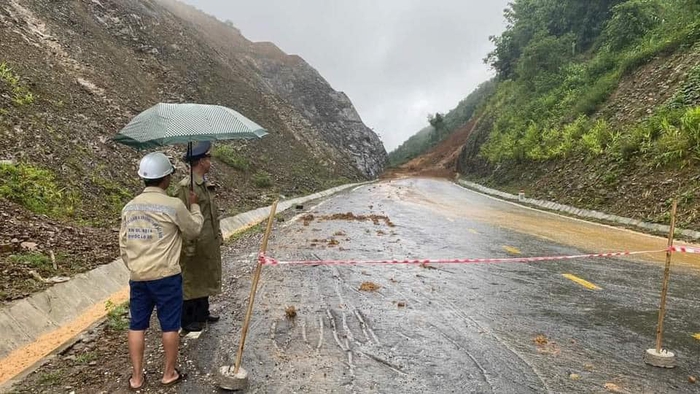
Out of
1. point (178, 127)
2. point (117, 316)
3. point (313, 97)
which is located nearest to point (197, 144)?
point (178, 127)

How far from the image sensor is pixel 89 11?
28922 mm

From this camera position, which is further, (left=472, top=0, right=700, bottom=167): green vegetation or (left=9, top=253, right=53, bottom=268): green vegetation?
(left=472, top=0, right=700, bottom=167): green vegetation

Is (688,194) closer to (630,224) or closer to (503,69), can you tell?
(630,224)

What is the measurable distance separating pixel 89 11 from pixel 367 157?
41.5m

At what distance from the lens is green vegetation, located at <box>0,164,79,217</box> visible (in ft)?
33.7

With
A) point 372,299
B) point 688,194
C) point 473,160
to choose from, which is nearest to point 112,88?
point 372,299

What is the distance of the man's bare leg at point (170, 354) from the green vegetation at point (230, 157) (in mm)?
21798

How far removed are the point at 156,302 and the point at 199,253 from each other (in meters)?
1.28

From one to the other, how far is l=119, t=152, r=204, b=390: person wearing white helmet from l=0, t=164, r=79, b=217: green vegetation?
663 centimetres

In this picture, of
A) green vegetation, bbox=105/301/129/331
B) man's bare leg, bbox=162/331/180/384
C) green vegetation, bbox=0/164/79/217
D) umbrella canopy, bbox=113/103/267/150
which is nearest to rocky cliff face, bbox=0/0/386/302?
green vegetation, bbox=0/164/79/217

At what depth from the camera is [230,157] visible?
87.5 ft

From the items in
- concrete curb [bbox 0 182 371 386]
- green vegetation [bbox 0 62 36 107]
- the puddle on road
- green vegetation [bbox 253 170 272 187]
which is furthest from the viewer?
green vegetation [bbox 253 170 272 187]

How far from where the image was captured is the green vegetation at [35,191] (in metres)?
10.3

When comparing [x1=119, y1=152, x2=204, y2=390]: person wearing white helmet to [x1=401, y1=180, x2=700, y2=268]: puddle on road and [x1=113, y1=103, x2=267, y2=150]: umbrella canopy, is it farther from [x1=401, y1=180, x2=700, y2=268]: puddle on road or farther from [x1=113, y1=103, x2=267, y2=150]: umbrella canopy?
[x1=401, y1=180, x2=700, y2=268]: puddle on road
